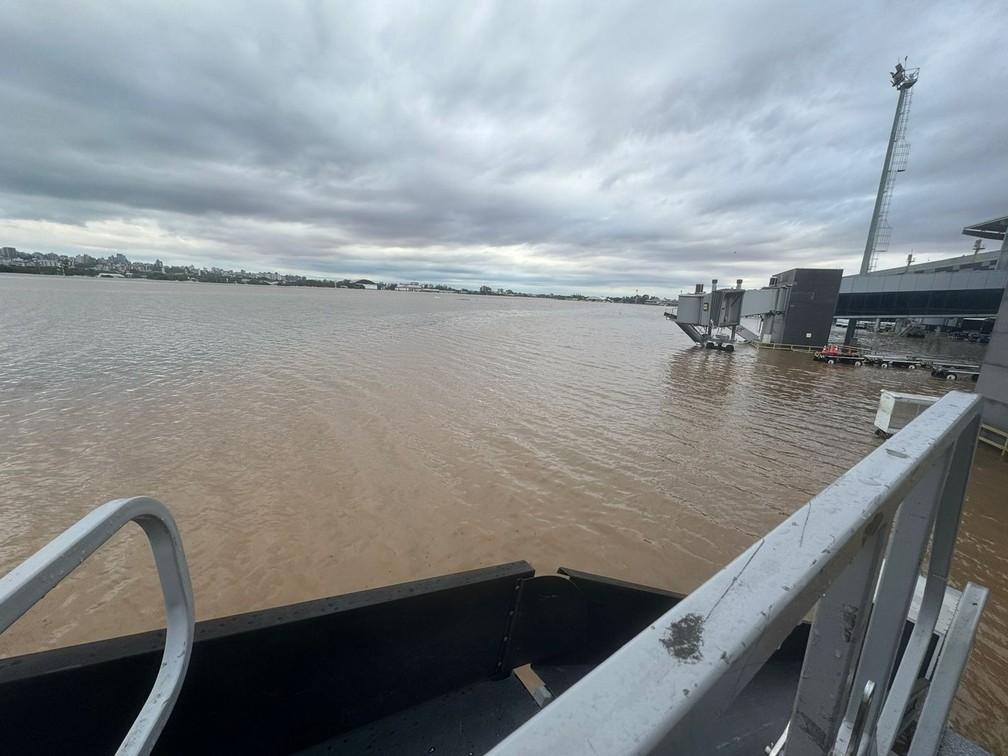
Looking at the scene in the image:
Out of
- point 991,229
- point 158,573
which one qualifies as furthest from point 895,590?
point 991,229

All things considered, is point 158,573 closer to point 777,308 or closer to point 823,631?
point 823,631

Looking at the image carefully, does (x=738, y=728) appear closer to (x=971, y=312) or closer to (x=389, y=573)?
(x=389, y=573)

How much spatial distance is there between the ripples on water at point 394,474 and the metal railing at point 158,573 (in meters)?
4.12

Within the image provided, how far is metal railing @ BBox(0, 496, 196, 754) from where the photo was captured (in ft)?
3.51

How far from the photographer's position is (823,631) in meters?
1.20

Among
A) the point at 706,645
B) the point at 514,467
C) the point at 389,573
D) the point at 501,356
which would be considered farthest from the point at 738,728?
the point at 501,356

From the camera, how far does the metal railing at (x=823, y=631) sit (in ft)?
1.69

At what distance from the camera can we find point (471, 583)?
9.93 feet

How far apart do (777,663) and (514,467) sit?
6.04 m

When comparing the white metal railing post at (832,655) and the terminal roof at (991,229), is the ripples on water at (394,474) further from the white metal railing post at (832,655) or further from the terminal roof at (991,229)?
the terminal roof at (991,229)

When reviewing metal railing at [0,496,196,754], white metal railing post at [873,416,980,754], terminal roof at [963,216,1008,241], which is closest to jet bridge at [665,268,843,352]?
terminal roof at [963,216,1008,241]

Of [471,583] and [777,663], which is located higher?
[471,583]

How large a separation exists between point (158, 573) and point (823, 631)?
7.35 ft

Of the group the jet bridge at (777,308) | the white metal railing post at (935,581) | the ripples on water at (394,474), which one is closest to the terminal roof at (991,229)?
the jet bridge at (777,308)
